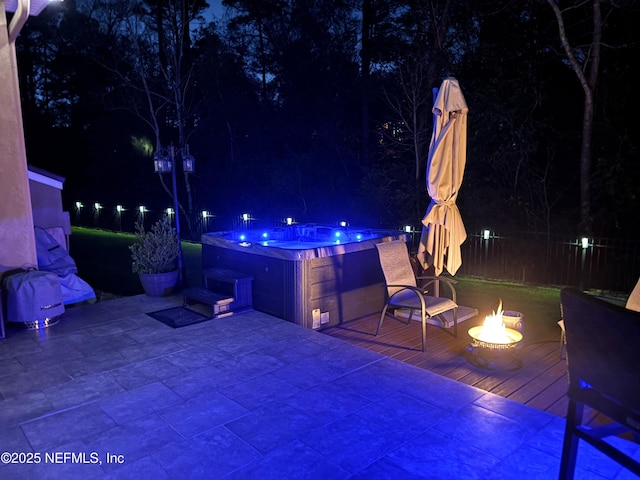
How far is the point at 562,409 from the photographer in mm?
3244

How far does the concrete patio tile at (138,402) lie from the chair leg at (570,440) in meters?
2.44

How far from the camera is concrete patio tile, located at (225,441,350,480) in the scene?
248 cm

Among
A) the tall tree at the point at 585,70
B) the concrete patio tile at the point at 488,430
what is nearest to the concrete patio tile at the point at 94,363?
the concrete patio tile at the point at 488,430

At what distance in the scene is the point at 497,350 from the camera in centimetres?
385

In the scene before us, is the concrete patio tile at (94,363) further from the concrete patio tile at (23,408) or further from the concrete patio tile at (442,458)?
the concrete patio tile at (442,458)

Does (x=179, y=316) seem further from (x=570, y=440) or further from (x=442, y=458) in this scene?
(x=570, y=440)

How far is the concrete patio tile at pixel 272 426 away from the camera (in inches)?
110

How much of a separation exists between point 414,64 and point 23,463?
10.3 m

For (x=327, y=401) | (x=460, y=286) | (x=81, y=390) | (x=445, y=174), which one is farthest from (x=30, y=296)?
(x=460, y=286)

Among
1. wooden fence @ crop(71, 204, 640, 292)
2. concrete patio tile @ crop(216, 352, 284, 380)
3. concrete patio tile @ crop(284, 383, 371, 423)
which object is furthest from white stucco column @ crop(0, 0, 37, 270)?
wooden fence @ crop(71, 204, 640, 292)

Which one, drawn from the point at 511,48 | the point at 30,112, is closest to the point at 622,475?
the point at 511,48

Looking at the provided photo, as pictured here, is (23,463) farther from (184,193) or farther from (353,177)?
(184,193)

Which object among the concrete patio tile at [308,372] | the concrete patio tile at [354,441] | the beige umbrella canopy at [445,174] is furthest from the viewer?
the beige umbrella canopy at [445,174]

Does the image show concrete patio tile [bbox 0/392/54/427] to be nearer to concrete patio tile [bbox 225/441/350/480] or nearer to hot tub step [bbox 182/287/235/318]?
concrete patio tile [bbox 225/441/350/480]
